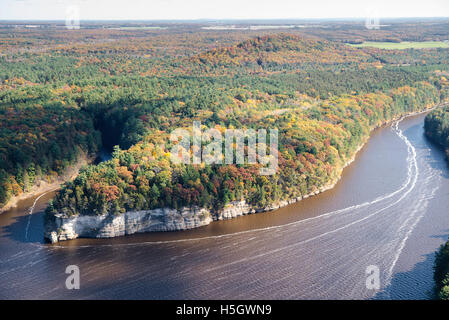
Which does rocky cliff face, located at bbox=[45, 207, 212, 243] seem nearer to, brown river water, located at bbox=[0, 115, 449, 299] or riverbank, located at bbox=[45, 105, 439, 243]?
riverbank, located at bbox=[45, 105, 439, 243]

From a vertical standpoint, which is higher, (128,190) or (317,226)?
(128,190)

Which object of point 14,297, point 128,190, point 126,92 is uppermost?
point 126,92

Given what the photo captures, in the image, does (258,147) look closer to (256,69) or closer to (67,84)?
(67,84)

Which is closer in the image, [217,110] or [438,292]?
[438,292]

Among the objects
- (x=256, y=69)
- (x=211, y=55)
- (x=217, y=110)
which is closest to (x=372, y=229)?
(x=217, y=110)

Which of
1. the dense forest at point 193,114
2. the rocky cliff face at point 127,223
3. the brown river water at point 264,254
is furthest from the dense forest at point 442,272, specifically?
the rocky cliff face at point 127,223

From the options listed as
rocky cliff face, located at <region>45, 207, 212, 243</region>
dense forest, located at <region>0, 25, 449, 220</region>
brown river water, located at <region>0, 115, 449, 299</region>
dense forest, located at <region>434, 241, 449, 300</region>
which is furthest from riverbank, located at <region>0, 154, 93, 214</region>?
dense forest, located at <region>434, 241, 449, 300</region>

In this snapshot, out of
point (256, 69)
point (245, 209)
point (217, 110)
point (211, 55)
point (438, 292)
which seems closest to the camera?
point (438, 292)

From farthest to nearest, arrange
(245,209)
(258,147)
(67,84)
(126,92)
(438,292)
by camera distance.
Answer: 1. (67,84)
2. (126,92)
3. (258,147)
4. (245,209)
5. (438,292)
